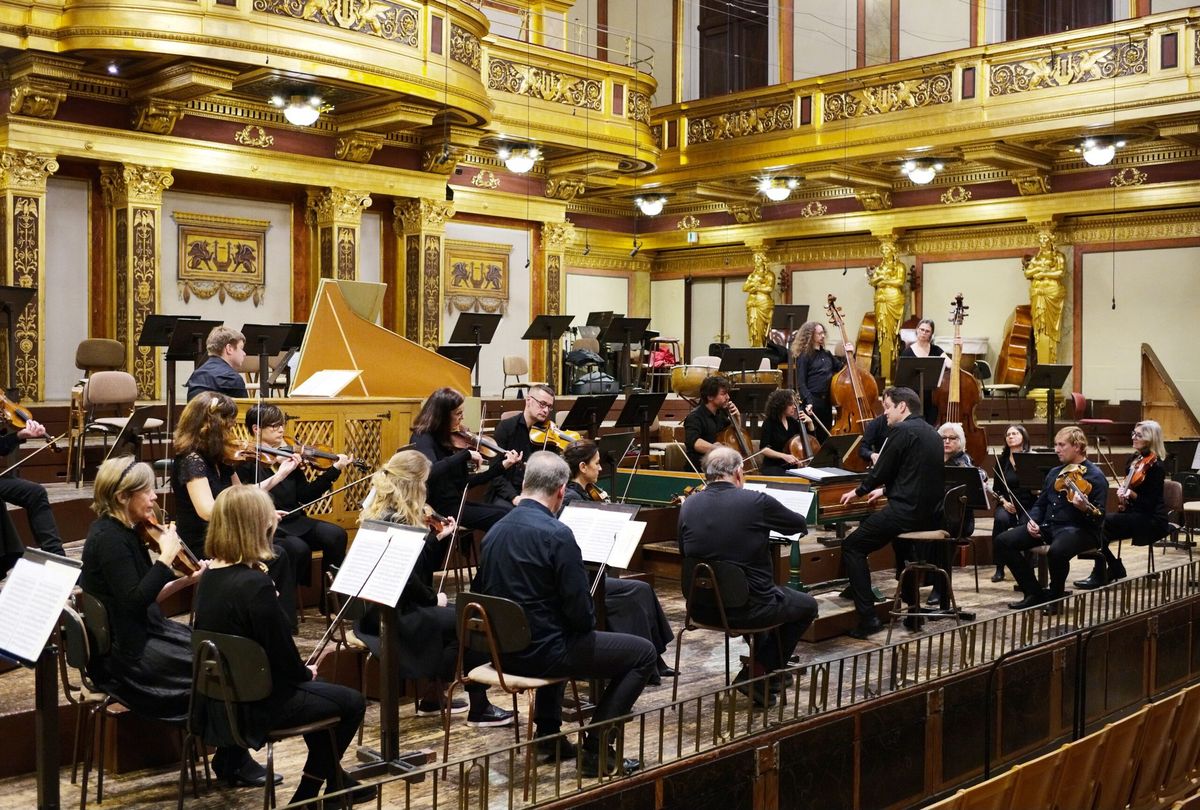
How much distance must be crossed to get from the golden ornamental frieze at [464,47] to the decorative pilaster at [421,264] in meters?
2.16

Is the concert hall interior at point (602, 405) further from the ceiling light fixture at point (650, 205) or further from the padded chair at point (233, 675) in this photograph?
the ceiling light fixture at point (650, 205)

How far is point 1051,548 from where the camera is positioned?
24.8 feet

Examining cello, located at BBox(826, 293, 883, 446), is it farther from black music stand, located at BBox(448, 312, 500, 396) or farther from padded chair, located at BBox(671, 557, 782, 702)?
padded chair, located at BBox(671, 557, 782, 702)

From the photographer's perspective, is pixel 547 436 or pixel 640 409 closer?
pixel 547 436

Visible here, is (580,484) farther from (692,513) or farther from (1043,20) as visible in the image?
(1043,20)

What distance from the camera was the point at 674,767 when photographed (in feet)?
12.9

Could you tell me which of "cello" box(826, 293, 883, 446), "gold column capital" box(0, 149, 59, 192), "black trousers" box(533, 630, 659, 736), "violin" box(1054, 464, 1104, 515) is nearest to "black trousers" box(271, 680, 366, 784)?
"black trousers" box(533, 630, 659, 736)

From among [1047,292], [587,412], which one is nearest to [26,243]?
[587,412]

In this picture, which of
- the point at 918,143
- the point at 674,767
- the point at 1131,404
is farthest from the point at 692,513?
the point at 1131,404

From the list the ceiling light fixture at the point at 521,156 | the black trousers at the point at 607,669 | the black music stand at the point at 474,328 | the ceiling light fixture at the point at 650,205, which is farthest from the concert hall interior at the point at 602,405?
the ceiling light fixture at the point at 521,156

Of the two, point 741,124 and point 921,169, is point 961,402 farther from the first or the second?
point 741,124

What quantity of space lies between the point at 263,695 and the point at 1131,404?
1362cm

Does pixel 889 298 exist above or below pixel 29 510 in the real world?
above

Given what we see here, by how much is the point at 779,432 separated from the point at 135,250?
7.01m
